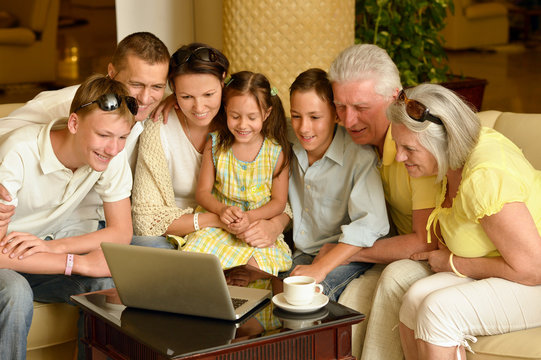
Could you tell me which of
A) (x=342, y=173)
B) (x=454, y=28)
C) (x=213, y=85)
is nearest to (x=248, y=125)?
(x=213, y=85)

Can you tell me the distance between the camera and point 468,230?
226 centimetres

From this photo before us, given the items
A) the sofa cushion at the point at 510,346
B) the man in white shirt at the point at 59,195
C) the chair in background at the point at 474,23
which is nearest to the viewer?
the sofa cushion at the point at 510,346

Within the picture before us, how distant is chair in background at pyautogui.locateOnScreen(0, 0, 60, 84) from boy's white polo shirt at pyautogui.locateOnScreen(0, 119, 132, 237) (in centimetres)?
189

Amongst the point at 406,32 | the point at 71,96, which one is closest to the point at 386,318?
the point at 71,96

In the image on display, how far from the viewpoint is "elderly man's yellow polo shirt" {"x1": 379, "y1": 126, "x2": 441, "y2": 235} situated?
2443 mm

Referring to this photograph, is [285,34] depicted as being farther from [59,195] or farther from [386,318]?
[386,318]

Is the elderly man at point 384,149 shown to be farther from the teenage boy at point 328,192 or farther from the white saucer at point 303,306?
the white saucer at point 303,306

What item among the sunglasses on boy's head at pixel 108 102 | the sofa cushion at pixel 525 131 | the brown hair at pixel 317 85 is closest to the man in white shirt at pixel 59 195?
the sunglasses on boy's head at pixel 108 102

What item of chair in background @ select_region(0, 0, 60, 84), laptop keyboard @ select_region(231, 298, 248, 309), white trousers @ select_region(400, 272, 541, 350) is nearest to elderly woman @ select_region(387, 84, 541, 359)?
white trousers @ select_region(400, 272, 541, 350)

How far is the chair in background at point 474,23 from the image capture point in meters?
7.25

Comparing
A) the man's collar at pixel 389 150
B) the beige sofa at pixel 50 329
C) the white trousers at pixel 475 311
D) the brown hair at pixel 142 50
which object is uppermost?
the brown hair at pixel 142 50

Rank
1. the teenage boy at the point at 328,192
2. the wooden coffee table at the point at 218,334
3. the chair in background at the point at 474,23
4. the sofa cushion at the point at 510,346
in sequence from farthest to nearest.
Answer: the chair in background at the point at 474,23 < the teenage boy at the point at 328,192 < the sofa cushion at the point at 510,346 < the wooden coffee table at the point at 218,334

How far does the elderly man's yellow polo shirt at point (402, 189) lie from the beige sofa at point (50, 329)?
43.0 inches

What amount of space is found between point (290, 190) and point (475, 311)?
2.88ft
